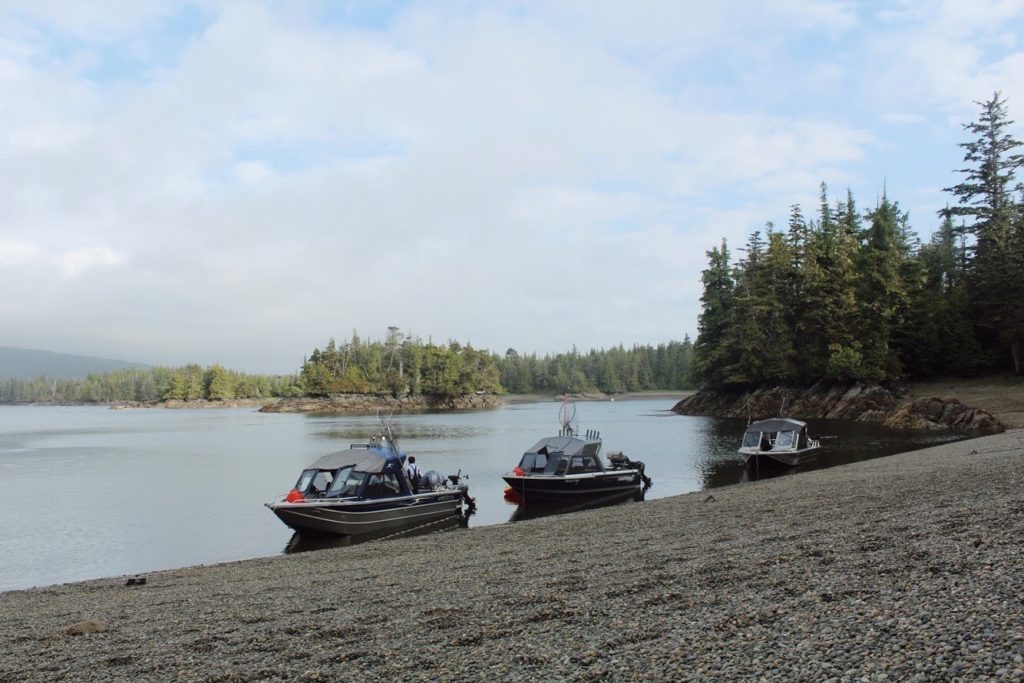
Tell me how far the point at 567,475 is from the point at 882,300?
61.7 meters

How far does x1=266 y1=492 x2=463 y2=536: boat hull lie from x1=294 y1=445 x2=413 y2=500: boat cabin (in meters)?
0.44

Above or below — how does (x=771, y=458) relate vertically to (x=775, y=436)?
→ below

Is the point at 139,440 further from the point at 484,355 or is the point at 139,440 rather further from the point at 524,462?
the point at 484,355

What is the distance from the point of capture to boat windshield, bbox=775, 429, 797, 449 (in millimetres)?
40562

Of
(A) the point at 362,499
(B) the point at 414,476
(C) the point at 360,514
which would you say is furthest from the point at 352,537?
(B) the point at 414,476

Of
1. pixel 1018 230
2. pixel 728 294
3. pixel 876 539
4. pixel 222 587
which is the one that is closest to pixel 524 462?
pixel 222 587

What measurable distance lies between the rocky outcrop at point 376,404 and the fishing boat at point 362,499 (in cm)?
12387

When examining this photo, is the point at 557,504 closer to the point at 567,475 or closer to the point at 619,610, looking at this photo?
the point at 567,475

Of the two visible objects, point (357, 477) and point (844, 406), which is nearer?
point (357, 477)

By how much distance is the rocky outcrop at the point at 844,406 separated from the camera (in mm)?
55531

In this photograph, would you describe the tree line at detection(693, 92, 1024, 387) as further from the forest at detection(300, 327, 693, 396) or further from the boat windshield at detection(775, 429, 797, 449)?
the forest at detection(300, 327, 693, 396)

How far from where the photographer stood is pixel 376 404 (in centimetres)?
16612

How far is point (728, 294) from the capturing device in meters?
99.2

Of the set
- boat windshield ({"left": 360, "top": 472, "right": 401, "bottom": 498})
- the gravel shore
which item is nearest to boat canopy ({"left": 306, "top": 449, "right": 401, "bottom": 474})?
boat windshield ({"left": 360, "top": 472, "right": 401, "bottom": 498})
